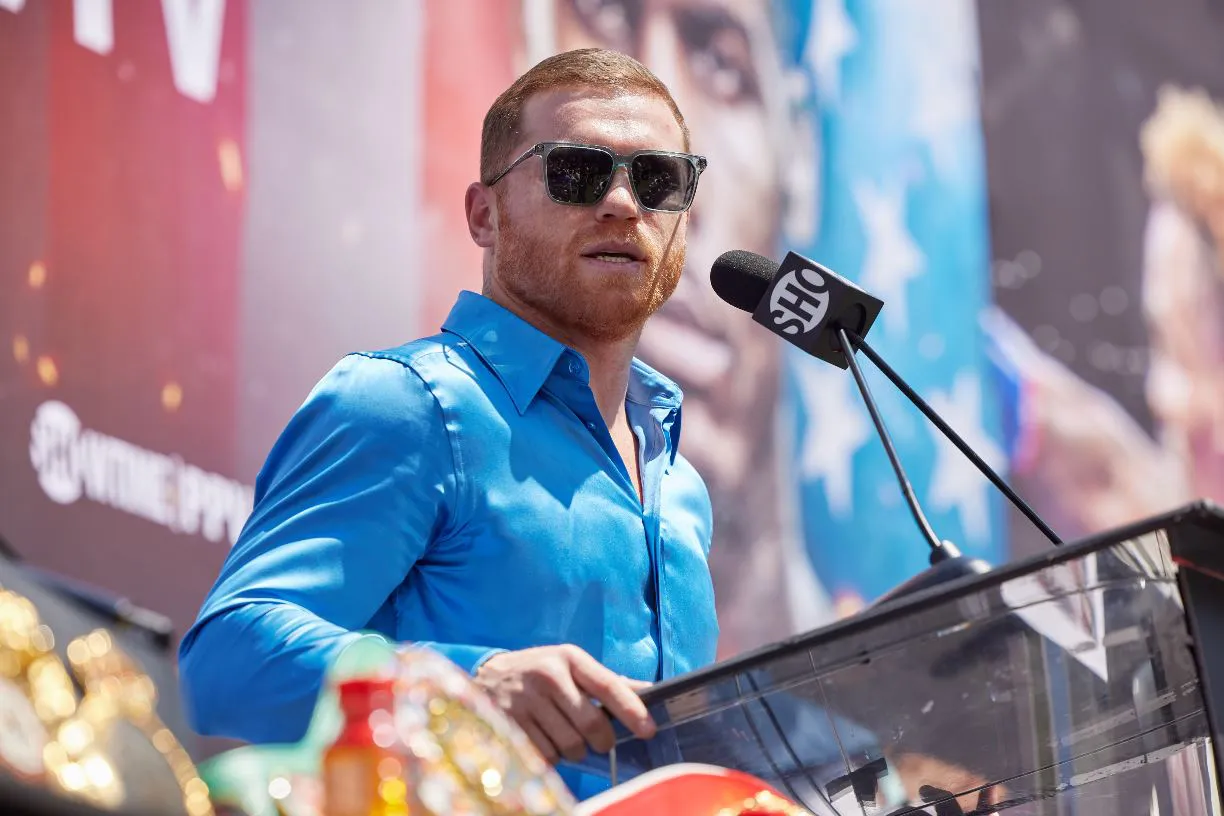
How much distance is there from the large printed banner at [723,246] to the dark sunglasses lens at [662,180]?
0.89 m

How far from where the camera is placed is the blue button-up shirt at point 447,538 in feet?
4.82

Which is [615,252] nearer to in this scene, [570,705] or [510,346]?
[510,346]

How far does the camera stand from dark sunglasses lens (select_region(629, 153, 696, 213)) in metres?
2.01

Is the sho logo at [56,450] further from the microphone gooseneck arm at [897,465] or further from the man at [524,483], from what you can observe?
the microphone gooseneck arm at [897,465]

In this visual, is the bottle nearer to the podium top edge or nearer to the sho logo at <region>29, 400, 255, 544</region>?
the podium top edge

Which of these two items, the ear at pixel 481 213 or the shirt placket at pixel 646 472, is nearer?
the shirt placket at pixel 646 472

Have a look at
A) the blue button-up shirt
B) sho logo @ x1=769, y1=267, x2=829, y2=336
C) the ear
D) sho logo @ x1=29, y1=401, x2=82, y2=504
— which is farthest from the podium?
sho logo @ x1=29, y1=401, x2=82, y2=504

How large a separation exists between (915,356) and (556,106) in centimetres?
221

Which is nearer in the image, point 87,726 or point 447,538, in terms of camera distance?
point 87,726

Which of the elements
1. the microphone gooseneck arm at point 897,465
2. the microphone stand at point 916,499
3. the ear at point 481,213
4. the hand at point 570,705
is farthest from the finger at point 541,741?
the ear at point 481,213

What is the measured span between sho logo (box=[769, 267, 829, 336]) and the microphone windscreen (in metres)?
0.07

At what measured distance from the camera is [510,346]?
194 centimetres

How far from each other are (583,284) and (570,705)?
3.05 feet

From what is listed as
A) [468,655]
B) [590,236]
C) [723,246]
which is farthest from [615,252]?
[723,246]
